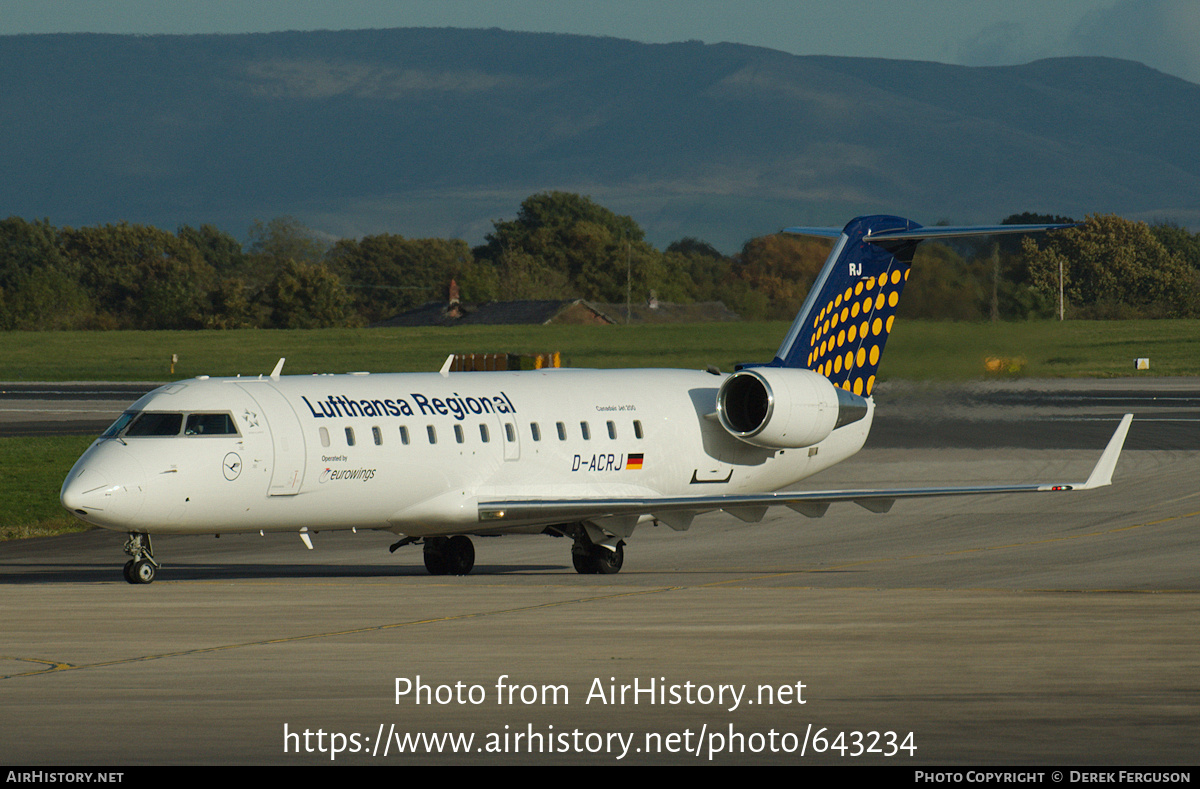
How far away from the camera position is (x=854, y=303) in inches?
1339

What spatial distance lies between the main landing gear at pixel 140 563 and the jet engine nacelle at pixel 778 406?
36.0 ft

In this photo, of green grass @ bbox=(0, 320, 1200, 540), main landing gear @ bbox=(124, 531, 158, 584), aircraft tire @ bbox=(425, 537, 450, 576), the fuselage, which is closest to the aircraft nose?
A: the fuselage

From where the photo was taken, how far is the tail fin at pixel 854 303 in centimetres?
3375

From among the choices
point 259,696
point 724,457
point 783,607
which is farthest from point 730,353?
point 259,696

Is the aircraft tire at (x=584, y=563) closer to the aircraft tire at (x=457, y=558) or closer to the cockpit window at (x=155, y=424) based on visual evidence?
the aircraft tire at (x=457, y=558)

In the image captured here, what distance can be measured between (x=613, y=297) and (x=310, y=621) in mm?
176403

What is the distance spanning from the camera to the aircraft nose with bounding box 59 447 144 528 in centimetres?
2467

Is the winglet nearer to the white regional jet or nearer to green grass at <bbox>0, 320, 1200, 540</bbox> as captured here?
the white regional jet

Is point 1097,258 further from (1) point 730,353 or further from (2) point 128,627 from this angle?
(2) point 128,627

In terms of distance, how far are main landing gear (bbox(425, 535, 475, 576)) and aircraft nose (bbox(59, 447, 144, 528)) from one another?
20.8 feet

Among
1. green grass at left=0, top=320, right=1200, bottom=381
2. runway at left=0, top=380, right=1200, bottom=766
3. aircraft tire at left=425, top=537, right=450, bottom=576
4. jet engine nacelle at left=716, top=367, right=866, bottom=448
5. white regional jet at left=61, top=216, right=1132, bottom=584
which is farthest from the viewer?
green grass at left=0, top=320, right=1200, bottom=381

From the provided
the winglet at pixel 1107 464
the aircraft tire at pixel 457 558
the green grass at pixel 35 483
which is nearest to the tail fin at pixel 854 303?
the winglet at pixel 1107 464

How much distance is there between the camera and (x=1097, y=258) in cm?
10362
